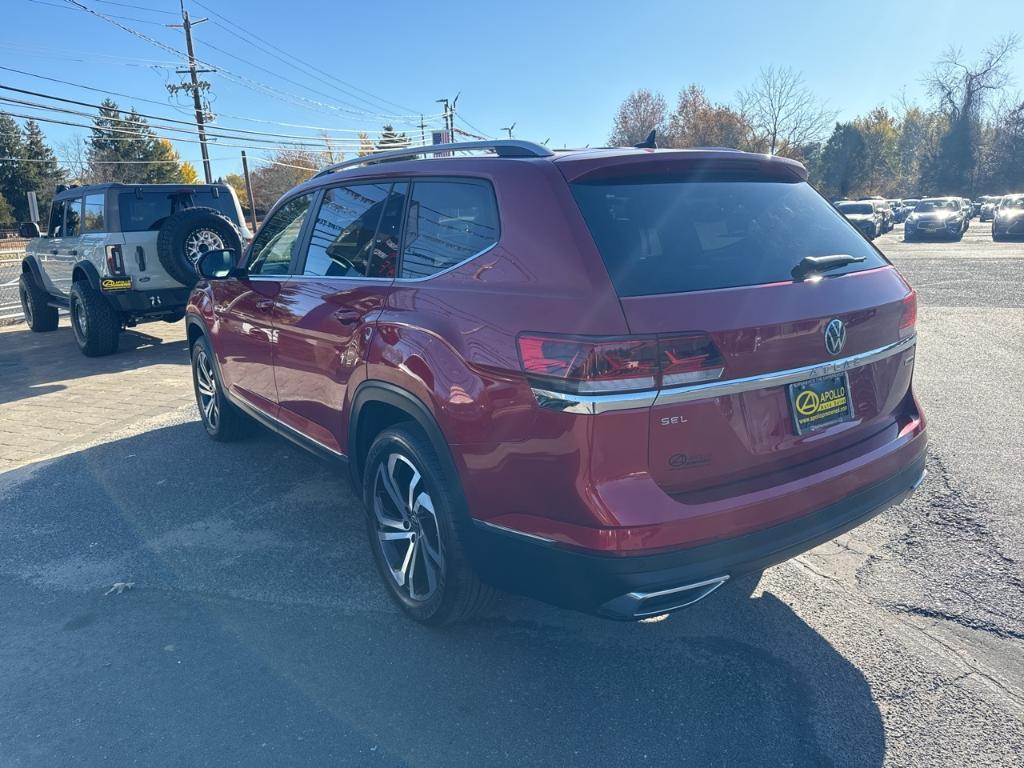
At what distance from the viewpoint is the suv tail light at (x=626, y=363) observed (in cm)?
222

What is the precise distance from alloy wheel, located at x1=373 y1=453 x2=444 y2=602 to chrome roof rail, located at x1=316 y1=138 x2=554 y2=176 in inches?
49.2

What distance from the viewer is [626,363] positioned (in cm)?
223

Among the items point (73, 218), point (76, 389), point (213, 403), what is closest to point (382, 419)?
point (213, 403)

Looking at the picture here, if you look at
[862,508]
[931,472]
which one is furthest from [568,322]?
[931,472]

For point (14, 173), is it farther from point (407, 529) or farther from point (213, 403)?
point (407, 529)

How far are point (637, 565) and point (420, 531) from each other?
108 centimetres

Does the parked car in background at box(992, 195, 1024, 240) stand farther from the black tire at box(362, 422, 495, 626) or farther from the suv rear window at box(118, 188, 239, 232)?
the black tire at box(362, 422, 495, 626)

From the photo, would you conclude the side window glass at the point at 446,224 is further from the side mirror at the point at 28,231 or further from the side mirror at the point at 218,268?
the side mirror at the point at 28,231

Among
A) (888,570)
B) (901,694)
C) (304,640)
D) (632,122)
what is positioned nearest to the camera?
(901,694)

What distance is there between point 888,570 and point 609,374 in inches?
83.6

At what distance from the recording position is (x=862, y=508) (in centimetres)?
270

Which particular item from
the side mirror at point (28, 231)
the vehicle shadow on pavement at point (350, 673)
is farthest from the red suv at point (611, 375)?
the side mirror at point (28, 231)

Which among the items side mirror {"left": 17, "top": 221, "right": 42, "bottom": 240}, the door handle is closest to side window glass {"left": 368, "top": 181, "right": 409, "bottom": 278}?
the door handle

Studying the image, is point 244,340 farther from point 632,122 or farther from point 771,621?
point 632,122
